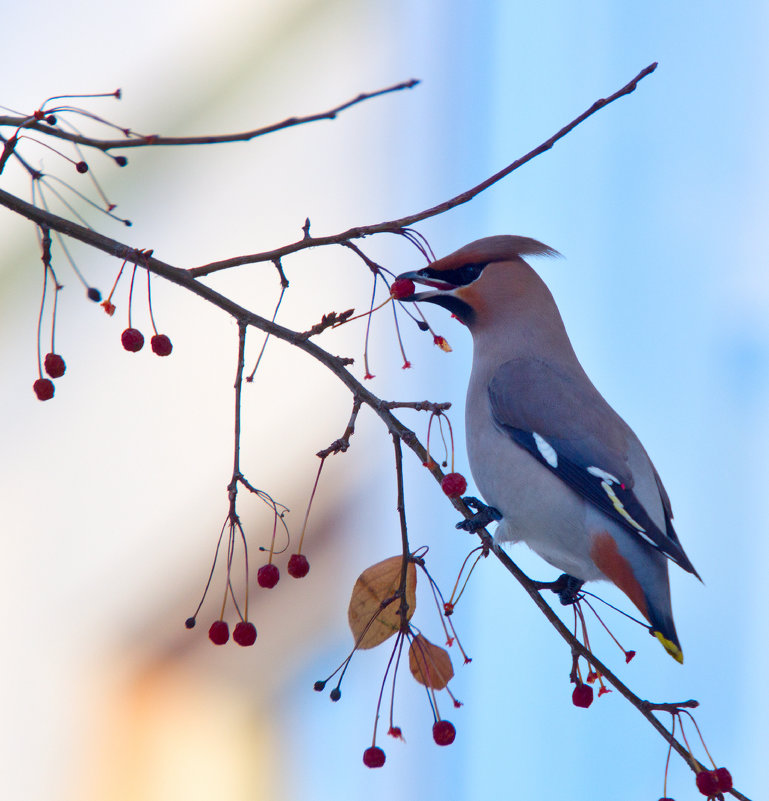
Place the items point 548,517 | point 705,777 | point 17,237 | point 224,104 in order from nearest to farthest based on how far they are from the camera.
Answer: point 705,777 → point 548,517 → point 17,237 → point 224,104

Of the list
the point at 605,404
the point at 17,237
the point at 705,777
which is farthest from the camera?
the point at 17,237

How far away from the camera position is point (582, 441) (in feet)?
5.85

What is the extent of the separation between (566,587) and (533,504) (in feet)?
0.70

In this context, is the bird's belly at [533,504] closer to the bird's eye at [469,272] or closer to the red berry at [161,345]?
the bird's eye at [469,272]

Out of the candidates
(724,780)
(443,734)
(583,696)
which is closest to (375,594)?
(443,734)

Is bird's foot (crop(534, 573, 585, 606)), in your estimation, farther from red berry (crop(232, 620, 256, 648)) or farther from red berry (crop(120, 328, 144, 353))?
red berry (crop(120, 328, 144, 353))


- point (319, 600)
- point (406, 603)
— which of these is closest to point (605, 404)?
point (406, 603)

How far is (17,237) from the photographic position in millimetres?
3457

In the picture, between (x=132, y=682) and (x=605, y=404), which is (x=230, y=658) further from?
(x=605, y=404)

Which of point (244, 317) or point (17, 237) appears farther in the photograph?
point (17, 237)

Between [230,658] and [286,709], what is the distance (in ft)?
1.01

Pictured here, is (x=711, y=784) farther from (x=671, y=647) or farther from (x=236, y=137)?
(x=236, y=137)

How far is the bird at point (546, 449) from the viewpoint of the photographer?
1653mm

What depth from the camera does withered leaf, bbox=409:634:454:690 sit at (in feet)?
4.08
